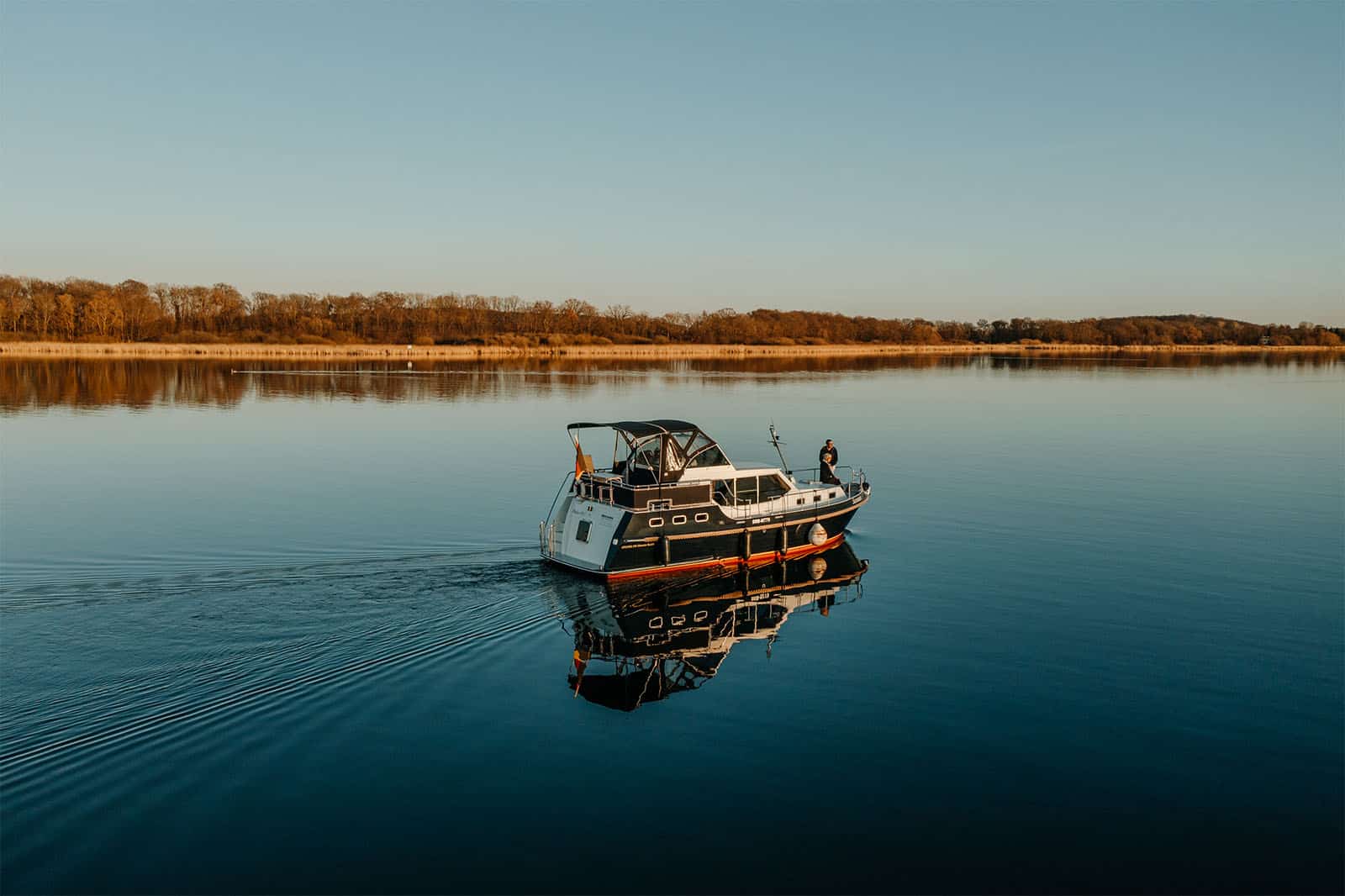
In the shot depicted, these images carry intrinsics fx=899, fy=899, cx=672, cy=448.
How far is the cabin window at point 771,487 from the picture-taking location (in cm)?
2658

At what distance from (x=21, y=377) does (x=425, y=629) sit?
8877 centimetres

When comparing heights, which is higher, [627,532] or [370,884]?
[627,532]

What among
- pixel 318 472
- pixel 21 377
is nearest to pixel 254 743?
pixel 318 472

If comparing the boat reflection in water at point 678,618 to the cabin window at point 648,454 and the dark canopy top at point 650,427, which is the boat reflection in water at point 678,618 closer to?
the cabin window at point 648,454

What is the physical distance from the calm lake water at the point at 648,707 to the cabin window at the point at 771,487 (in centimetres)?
337

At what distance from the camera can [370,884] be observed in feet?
34.6

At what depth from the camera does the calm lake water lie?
11281 mm

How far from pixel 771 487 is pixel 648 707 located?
11.7 metres

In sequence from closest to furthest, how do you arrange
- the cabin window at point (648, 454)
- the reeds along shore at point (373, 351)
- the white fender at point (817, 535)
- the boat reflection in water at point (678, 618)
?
the boat reflection in water at point (678, 618)
the cabin window at point (648, 454)
the white fender at point (817, 535)
the reeds along shore at point (373, 351)

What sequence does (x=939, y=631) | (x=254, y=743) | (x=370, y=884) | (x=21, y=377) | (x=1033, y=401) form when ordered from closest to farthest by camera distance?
(x=370, y=884) < (x=254, y=743) < (x=939, y=631) < (x=1033, y=401) < (x=21, y=377)

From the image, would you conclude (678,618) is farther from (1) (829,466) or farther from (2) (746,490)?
(1) (829,466)

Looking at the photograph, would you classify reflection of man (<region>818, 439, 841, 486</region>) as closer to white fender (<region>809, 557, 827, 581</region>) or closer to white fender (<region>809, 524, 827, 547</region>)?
white fender (<region>809, 524, 827, 547</region>)

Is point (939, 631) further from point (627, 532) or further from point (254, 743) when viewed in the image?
point (254, 743)

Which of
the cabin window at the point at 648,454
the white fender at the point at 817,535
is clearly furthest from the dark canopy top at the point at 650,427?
the white fender at the point at 817,535
